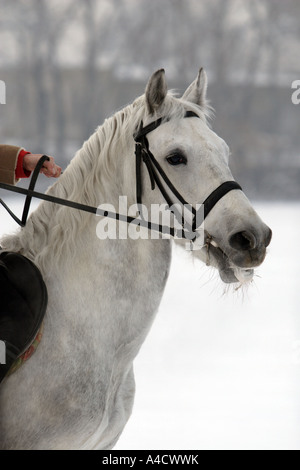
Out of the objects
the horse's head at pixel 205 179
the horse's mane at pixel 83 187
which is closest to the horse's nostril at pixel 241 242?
the horse's head at pixel 205 179

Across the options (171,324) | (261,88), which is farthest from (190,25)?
(171,324)

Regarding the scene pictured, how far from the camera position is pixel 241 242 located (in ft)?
3.67

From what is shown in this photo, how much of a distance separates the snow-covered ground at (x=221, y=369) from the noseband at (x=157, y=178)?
0.65 meters

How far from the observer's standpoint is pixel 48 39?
12.1 ft

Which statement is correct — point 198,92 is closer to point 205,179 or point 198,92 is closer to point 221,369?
point 205,179

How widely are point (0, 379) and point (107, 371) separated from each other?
245 mm

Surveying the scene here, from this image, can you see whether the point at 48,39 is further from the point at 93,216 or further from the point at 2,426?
the point at 2,426

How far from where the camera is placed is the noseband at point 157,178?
1150mm

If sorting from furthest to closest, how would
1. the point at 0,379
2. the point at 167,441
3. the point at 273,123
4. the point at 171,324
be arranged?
the point at 273,123, the point at 171,324, the point at 167,441, the point at 0,379

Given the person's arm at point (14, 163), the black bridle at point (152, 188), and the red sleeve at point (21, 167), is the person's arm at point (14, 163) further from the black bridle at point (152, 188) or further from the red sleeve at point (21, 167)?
the black bridle at point (152, 188)

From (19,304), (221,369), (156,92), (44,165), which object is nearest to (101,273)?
(19,304)

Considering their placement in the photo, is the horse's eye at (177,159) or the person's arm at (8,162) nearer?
the horse's eye at (177,159)

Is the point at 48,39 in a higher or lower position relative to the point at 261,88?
higher

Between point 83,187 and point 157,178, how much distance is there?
200 mm
